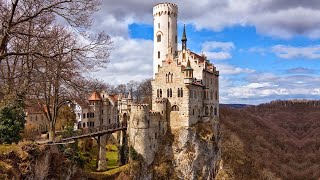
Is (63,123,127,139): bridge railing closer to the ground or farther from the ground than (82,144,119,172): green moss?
farther from the ground

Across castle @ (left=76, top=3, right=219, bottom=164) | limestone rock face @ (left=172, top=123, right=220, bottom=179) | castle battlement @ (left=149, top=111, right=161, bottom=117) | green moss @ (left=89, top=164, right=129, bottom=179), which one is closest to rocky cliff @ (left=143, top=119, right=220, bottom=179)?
limestone rock face @ (left=172, top=123, right=220, bottom=179)

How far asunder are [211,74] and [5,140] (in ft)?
152

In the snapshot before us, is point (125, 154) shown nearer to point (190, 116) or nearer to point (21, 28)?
point (190, 116)

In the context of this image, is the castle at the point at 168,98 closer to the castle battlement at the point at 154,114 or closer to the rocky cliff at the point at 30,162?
the castle battlement at the point at 154,114

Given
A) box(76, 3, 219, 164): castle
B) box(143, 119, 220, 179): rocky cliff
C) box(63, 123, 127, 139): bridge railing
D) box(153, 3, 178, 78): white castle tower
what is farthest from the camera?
box(153, 3, 178, 78): white castle tower

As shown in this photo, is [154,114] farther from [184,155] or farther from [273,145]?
[273,145]

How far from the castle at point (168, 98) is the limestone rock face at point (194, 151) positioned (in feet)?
4.90

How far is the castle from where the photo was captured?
55219 mm

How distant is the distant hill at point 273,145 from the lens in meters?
81.5

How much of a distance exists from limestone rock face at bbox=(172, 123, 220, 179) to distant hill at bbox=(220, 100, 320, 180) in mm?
7378

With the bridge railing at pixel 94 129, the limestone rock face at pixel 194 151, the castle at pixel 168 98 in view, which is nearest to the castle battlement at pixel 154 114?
the castle at pixel 168 98

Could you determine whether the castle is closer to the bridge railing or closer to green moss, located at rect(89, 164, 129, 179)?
the bridge railing

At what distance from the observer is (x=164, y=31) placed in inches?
2766

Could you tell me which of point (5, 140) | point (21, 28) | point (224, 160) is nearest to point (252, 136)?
point (224, 160)
